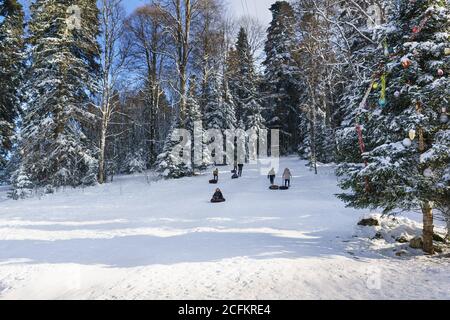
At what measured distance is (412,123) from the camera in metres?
7.26

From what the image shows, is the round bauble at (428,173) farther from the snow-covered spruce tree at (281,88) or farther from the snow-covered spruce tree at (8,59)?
the snow-covered spruce tree at (281,88)

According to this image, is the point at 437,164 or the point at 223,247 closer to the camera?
the point at 437,164

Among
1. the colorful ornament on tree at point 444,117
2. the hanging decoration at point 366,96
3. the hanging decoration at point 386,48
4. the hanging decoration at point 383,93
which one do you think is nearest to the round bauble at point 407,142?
the colorful ornament on tree at point 444,117

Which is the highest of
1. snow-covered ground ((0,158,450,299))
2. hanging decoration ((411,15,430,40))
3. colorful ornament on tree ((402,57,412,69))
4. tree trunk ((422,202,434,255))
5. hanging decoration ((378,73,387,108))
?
hanging decoration ((411,15,430,40))

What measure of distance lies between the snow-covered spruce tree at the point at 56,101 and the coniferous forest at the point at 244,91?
0.29 ft

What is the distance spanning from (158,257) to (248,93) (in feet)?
108

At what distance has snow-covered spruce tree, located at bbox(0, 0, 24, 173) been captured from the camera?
21703 millimetres

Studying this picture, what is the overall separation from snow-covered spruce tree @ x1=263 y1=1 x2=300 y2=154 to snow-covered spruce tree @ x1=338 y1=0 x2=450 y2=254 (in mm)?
30924

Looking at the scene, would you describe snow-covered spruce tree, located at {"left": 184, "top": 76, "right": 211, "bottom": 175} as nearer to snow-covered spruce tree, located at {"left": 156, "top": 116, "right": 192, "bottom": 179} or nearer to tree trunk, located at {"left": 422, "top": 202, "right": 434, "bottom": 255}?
snow-covered spruce tree, located at {"left": 156, "top": 116, "right": 192, "bottom": 179}

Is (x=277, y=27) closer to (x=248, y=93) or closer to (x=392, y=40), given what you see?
(x=248, y=93)

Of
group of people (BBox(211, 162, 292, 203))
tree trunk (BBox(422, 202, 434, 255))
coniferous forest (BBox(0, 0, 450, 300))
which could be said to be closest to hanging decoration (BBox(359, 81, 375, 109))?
coniferous forest (BBox(0, 0, 450, 300))

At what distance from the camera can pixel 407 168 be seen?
24.4 feet

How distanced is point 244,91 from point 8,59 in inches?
966
